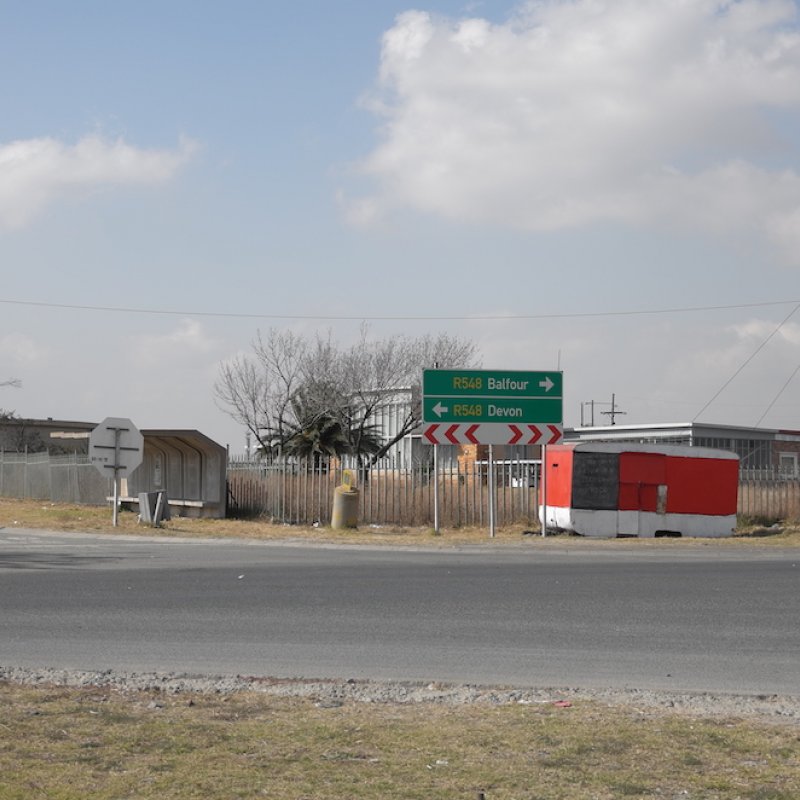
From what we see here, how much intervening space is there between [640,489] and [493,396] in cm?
392

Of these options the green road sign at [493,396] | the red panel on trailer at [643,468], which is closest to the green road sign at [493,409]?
the green road sign at [493,396]

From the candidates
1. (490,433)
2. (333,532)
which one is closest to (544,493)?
(490,433)

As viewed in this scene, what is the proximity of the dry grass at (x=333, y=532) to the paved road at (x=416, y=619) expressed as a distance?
5.45 metres

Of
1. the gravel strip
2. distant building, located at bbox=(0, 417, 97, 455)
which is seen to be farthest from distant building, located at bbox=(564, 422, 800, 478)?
the gravel strip

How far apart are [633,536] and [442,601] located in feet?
48.5

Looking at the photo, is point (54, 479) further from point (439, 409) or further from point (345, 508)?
point (439, 409)

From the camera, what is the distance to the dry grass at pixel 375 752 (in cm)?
538

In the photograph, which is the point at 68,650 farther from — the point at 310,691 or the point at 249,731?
the point at 249,731

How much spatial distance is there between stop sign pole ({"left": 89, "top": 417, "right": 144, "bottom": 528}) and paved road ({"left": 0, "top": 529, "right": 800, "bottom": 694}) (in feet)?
28.0

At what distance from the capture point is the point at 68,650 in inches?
392

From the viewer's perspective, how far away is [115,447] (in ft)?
93.5

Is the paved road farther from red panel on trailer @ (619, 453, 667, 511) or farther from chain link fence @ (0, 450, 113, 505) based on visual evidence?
chain link fence @ (0, 450, 113, 505)

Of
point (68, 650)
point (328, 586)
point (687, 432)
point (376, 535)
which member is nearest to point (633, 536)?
point (376, 535)

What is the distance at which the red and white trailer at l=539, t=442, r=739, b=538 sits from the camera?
2714cm
